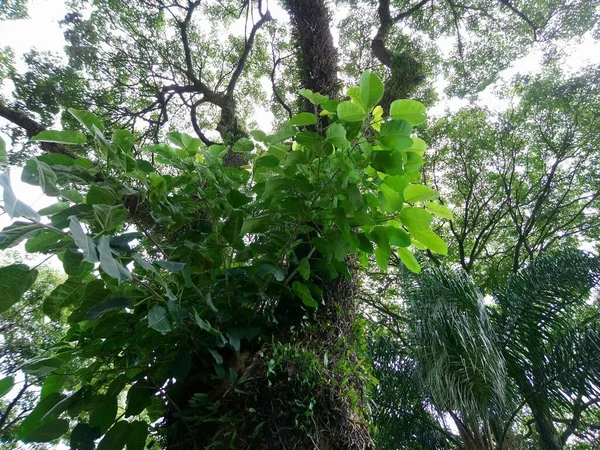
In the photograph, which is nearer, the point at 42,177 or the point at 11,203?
the point at 11,203

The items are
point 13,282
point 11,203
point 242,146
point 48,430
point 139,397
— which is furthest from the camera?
point 242,146

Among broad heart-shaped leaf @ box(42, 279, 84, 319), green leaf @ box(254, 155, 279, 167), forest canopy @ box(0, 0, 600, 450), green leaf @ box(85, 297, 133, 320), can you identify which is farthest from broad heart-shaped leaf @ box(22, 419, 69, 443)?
green leaf @ box(254, 155, 279, 167)

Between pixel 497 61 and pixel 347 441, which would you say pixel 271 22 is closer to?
pixel 497 61

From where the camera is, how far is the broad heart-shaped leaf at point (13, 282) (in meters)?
0.94

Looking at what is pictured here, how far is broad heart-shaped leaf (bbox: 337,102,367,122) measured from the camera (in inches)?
47.8

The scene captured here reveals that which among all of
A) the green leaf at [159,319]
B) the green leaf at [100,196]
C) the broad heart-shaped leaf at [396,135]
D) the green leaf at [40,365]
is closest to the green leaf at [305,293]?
the green leaf at [159,319]

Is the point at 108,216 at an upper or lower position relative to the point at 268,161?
lower

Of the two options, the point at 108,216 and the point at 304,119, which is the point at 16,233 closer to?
the point at 108,216

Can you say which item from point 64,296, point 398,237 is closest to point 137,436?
point 64,296

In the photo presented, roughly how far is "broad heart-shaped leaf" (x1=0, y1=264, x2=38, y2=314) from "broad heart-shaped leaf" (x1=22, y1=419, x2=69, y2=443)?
1.99 feet

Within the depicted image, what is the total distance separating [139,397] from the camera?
1439 mm

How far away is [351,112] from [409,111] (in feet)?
0.64

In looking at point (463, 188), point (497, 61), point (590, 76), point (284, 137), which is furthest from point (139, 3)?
point (590, 76)

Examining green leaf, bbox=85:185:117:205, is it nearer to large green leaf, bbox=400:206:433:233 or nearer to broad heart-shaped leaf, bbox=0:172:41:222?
broad heart-shaped leaf, bbox=0:172:41:222
